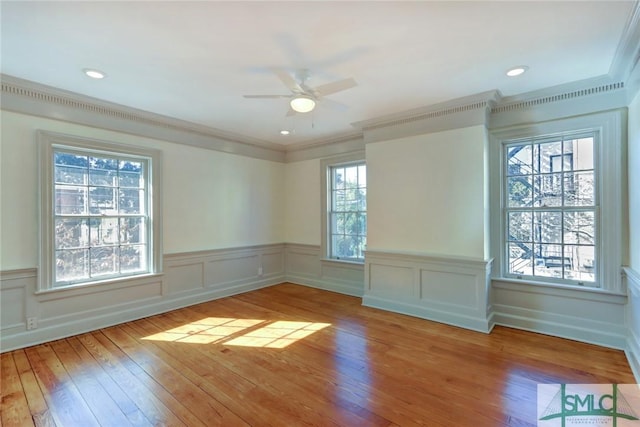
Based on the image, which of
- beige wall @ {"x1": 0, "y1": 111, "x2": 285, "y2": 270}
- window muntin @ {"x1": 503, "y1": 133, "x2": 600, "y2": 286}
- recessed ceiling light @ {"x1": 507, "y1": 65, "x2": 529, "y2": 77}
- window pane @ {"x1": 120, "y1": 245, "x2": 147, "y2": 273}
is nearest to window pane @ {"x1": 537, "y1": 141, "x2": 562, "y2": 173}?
window muntin @ {"x1": 503, "y1": 133, "x2": 600, "y2": 286}

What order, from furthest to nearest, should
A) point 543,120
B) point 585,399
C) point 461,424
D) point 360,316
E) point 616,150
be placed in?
point 360,316 < point 543,120 < point 616,150 < point 585,399 < point 461,424

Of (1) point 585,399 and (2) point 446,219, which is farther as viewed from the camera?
(2) point 446,219

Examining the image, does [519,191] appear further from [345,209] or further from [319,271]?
[319,271]

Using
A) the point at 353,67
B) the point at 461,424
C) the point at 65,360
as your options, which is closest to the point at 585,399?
the point at 461,424

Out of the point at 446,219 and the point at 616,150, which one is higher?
the point at 616,150

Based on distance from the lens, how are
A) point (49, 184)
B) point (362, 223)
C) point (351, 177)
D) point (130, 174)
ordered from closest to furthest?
1. point (49, 184)
2. point (130, 174)
3. point (362, 223)
4. point (351, 177)

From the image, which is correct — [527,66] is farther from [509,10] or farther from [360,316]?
[360,316]

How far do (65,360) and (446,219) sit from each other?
417cm

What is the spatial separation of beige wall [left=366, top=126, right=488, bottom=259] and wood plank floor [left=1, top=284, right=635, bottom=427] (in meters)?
1.02

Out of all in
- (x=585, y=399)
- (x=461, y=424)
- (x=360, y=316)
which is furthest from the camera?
(x=360, y=316)

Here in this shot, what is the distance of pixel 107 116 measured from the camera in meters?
3.60

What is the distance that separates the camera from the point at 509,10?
6.42ft

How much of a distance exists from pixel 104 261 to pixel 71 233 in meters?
0.48

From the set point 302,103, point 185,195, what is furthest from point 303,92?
point 185,195
